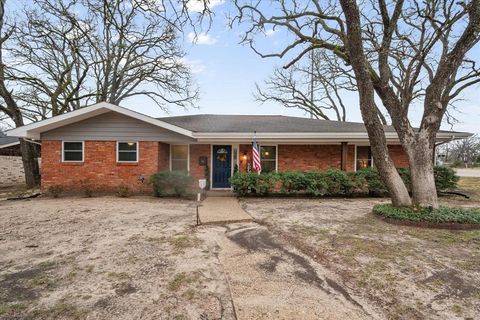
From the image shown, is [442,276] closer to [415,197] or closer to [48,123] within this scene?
[415,197]

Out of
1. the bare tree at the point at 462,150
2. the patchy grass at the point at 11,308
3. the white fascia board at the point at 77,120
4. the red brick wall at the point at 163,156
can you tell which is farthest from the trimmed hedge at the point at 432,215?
the bare tree at the point at 462,150

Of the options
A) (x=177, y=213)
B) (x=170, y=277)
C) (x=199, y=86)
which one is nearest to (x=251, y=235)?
(x=170, y=277)

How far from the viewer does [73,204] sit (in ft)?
27.0

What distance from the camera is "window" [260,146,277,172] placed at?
→ 38.9ft

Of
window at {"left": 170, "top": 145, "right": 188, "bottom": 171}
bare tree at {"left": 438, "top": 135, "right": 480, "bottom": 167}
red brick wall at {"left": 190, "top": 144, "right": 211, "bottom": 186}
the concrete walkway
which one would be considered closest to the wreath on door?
red brick wall at {"left": 190, "top": 144, "right": 211, "bottom": 186}

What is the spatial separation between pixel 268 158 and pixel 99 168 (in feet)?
23.6

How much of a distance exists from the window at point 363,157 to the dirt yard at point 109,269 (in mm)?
9132

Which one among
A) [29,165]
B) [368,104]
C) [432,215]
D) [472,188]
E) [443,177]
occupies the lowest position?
[472,188]

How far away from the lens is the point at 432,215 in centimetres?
579

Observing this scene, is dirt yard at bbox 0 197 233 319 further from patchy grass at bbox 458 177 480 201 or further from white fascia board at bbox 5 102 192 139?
patchy grass at bbox 458 177 480 201

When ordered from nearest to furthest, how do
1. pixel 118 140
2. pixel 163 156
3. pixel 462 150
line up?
pixel 118 140, pixel 163 156, pixel 462 150

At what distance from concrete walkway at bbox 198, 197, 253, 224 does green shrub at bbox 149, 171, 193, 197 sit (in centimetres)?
173

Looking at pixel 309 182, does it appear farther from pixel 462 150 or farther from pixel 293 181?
pixel 462 150

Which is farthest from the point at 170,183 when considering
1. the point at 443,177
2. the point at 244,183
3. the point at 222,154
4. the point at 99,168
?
the point at 443,177
